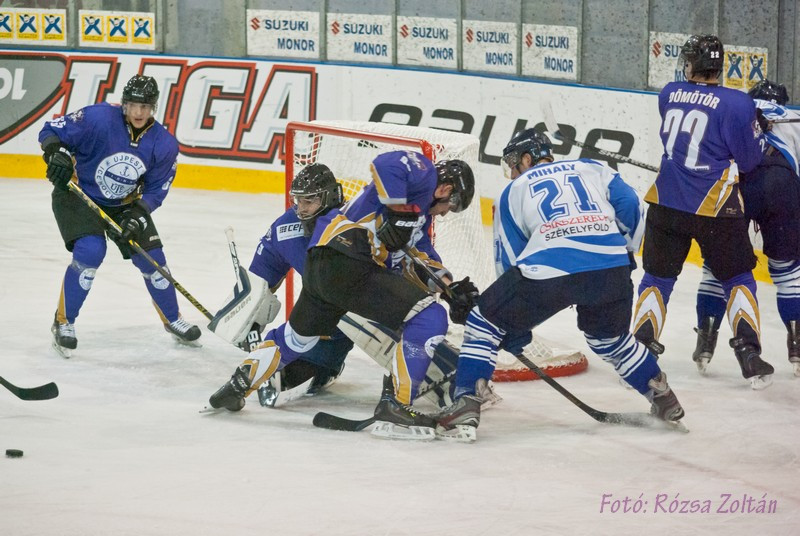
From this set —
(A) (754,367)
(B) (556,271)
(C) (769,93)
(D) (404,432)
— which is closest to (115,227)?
(D) (404,432)

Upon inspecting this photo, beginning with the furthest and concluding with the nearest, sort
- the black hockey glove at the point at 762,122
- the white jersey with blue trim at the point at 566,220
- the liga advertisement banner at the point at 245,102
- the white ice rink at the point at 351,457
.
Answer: the liga advertisement banner at the point at 245,102 → the black hockey glove at the point at 762,122 → the white jersey with blue trim at the point at 566,220 → the white ice rink at the point at 351,457

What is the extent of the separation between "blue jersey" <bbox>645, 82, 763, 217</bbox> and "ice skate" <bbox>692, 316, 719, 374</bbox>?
602 millimetres

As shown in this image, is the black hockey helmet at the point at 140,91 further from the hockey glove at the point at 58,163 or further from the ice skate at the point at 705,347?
the ice skate at the point at 705,347

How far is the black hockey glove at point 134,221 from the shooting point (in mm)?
4895

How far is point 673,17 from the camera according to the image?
7.51 metres

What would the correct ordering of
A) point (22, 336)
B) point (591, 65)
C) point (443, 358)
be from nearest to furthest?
point (443, 358), point (22, 336), point (591, 65)

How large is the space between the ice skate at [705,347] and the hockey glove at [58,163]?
2642mm

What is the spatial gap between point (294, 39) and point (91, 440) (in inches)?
238

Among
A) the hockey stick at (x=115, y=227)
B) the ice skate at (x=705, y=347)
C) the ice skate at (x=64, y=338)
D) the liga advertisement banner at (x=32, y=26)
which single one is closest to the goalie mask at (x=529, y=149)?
the ice skate at (x=705, y=347)

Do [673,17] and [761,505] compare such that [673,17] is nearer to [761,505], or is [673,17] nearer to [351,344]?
[351,344]

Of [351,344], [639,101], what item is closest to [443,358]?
[351,344]

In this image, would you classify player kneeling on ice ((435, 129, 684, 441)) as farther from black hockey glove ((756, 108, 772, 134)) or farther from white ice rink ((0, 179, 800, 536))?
black hockey glove ((756, 108, 772, 134))

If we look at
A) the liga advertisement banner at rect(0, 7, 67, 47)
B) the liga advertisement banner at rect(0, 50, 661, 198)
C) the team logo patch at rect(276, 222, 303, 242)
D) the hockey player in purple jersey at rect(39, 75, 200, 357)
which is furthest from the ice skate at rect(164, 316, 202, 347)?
the liga advertisement banner at rect(0, 7, 67, 47)

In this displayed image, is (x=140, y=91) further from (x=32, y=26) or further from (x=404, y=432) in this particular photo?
(x=32, y=26)
